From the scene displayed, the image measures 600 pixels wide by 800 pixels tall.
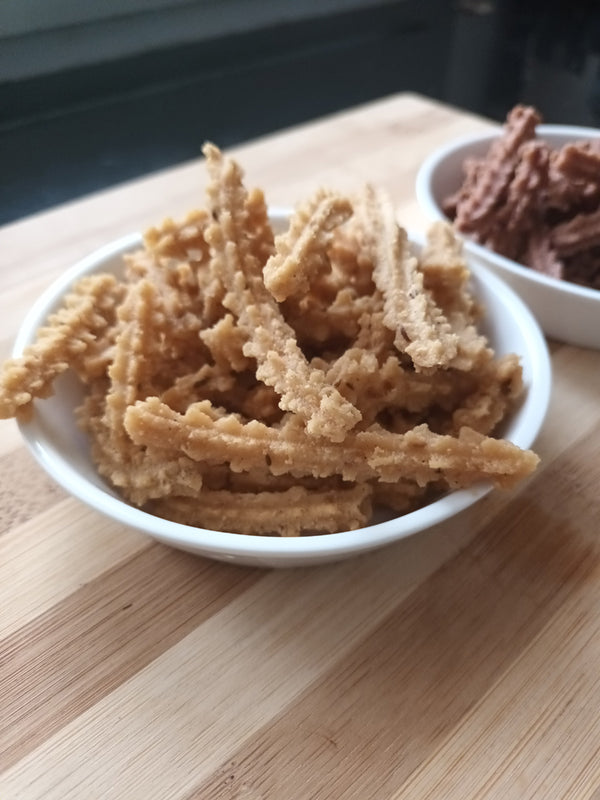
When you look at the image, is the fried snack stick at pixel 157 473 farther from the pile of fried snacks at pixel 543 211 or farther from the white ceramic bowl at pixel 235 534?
the pile of fried snacks at pixel 543 211

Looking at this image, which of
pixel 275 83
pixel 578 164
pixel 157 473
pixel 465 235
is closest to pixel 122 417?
pixel 157 473

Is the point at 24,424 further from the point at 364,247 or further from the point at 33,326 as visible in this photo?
the point at 364,247

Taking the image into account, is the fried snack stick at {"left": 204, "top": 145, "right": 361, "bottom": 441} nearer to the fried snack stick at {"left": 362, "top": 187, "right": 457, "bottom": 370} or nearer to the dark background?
the fried snack stick at {"left": 362, "top": 187, "right": 457, "bottom": 370}

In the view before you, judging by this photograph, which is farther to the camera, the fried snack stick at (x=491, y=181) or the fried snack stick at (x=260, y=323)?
the fried snack stick at (x=491, y=181)

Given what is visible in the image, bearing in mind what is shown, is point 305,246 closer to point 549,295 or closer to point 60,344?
point 60,344

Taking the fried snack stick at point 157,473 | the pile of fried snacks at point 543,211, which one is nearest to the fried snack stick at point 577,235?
the pile of fried snacks at point 543,211
